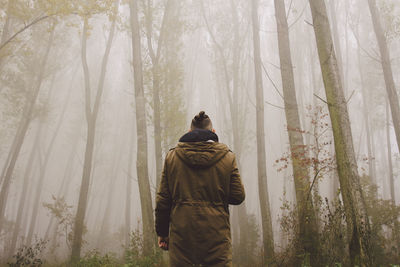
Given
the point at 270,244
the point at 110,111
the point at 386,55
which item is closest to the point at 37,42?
the point at 110,111

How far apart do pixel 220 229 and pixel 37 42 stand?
625 inches

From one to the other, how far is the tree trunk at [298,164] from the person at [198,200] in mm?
2617

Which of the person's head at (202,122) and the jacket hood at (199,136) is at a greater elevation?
the person's head at (202,122)

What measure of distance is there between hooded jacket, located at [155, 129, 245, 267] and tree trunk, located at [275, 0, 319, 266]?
262 cm

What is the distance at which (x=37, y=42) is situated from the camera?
13539 mm

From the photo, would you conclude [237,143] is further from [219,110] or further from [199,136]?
[199,136]

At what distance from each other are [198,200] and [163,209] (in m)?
0.37

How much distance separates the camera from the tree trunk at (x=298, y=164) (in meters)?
4.40

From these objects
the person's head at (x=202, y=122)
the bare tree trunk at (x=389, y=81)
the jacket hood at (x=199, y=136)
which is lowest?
the jacket hood at (x=199, y=136)

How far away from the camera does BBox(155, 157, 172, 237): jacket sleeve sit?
2.26 metres

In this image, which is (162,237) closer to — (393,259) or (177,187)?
(177,187)

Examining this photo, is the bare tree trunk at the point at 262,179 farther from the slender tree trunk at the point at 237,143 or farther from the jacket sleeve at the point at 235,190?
the jacket sleeve at the point at 235,190

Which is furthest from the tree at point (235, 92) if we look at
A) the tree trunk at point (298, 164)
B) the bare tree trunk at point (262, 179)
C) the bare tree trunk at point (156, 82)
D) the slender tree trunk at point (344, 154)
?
the slender tree trunk at point (344, 154)

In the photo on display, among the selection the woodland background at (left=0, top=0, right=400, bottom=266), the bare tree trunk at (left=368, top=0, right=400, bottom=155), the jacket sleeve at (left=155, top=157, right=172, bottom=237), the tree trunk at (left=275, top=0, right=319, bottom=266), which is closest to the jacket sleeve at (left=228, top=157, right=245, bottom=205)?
the jacket sleeve at (left=155, top=157, right=172, bottom=237)
